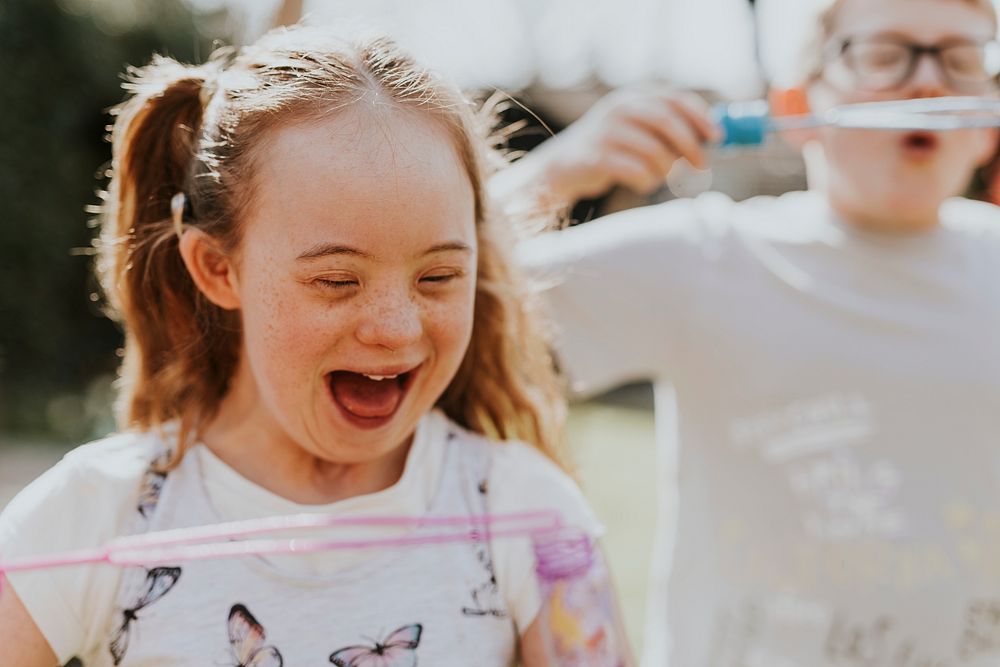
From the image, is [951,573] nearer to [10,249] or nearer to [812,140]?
[812,140]

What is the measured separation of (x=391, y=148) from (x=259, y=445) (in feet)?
1.52

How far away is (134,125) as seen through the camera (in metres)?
1.53

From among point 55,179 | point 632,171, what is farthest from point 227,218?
point 55,179

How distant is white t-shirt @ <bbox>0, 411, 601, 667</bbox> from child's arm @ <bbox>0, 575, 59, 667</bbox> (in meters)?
0.01

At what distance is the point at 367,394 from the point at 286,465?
0.20 m

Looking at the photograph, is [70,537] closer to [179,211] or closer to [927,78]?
[179,211]

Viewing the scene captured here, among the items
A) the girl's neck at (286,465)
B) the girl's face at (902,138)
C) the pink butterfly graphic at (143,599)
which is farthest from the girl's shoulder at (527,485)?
the girl's face at (902,138)

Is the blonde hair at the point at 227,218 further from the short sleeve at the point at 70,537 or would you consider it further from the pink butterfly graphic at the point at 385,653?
the pink butterfly graphic at the point at 385,653

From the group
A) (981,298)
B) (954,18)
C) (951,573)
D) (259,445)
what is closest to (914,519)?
(951,573)

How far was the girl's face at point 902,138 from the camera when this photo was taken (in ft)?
6.35

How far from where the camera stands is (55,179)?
22.2ft

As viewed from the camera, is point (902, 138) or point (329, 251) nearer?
point (329, 251)

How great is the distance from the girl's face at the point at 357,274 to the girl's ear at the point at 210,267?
4 cm

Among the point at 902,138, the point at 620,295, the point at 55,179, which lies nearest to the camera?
the point at 902,138
